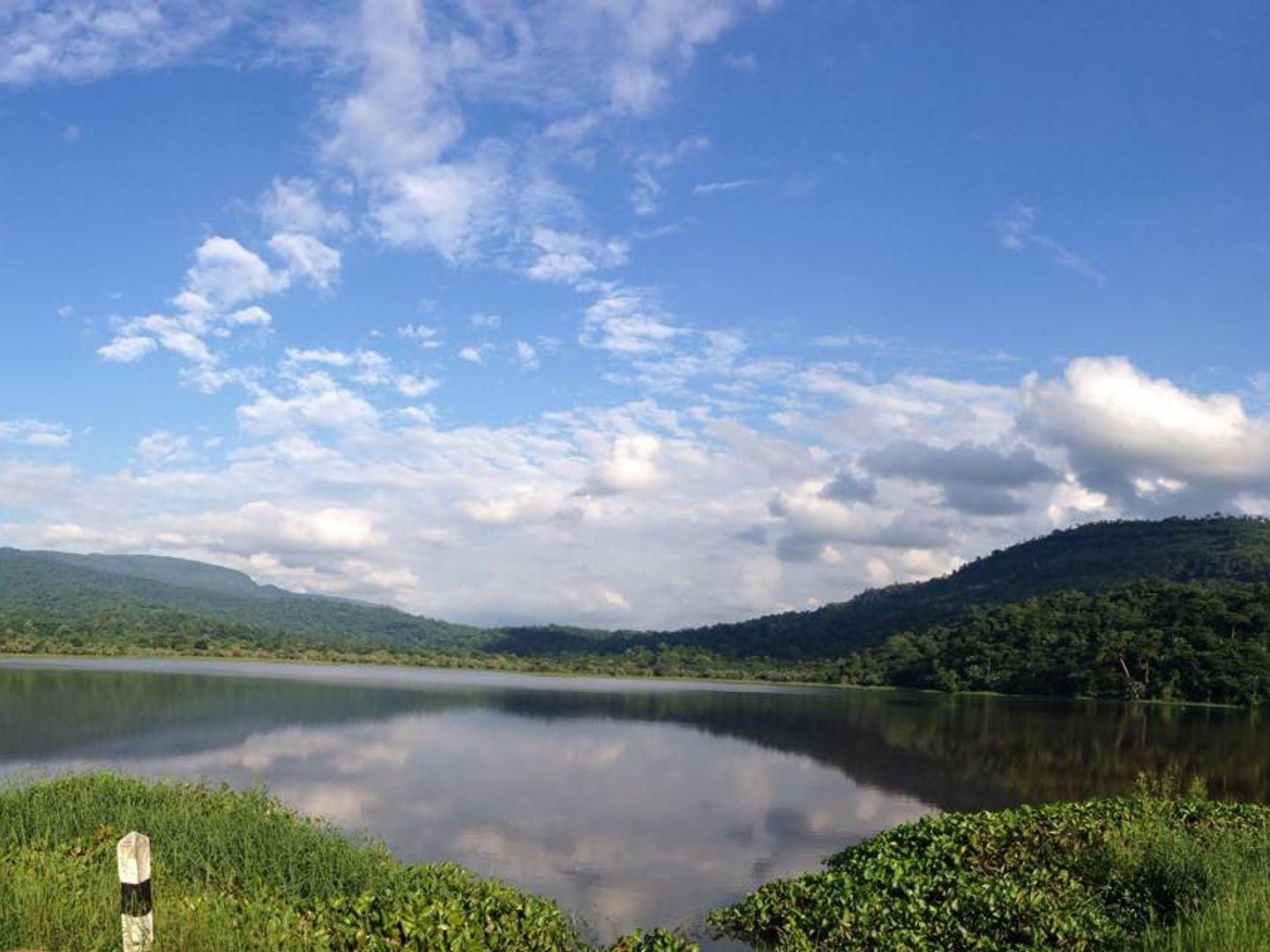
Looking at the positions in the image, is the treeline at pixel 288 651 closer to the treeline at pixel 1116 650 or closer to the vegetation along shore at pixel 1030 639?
the vegetation along shore at pixel 1030 639

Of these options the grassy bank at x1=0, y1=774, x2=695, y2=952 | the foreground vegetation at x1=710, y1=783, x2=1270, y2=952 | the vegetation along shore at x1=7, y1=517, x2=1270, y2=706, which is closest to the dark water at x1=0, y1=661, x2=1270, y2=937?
the foreground vegetation at x1=710, y1=783, x2=1270, y2=952

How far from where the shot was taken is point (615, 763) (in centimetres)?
4184

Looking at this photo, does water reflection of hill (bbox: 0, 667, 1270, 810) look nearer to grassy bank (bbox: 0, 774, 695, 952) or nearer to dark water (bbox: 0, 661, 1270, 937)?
dark water (bbox: 0, 661, 1270, 937)

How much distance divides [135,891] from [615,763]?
3659 cm

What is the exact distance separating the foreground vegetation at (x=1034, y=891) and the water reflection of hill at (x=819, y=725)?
521 inches

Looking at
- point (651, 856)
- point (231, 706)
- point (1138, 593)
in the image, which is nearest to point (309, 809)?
point (651, 856)

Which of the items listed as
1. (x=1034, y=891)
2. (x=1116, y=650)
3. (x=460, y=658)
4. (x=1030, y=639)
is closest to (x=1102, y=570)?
(x=1030, y=639)

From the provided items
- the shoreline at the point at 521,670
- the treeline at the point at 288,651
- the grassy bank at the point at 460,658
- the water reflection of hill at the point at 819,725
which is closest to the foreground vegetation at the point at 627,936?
the water reflection of hill at the point at 819,725

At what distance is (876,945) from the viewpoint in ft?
42.6

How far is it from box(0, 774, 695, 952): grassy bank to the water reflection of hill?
813 inches

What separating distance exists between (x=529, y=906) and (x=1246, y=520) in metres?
213

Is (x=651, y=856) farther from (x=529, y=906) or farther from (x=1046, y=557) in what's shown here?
(x=1046, y=557)

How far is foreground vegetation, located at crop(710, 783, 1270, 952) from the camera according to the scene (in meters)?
12.4

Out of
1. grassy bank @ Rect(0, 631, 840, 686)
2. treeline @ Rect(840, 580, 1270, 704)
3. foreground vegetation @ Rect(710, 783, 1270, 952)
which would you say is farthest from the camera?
grassy bank @ Rect(0, 631, 840, 686)
